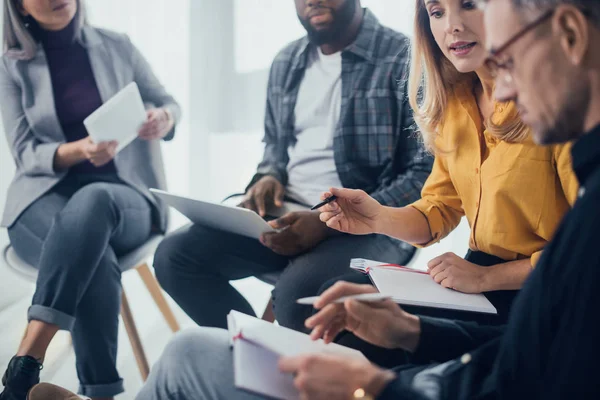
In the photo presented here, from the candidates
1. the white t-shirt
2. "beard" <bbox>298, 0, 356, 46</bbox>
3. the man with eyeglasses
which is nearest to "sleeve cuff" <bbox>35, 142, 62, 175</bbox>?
the white t-shirt

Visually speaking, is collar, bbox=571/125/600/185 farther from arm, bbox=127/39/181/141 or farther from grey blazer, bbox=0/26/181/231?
arm, bbox=127/39/181/141

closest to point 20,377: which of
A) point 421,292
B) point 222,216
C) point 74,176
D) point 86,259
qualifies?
point 86,259

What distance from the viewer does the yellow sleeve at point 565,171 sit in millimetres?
997

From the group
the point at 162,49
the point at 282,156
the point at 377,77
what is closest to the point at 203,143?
the point at 162,49

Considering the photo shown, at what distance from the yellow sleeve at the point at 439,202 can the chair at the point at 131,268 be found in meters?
0.81

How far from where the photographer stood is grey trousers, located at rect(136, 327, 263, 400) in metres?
0.82

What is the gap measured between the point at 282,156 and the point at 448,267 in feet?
2.64

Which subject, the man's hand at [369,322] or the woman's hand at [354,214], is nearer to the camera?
the man's hand at [369,322]

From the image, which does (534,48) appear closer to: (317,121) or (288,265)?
(288,265)

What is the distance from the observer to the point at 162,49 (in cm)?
277

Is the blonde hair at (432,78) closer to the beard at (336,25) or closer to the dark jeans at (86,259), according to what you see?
the beard at (336,25)

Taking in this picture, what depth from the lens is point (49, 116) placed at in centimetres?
182

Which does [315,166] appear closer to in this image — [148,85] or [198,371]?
[148,85]

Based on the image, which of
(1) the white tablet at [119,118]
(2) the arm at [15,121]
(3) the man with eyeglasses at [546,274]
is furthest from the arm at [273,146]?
(3) the man with eyeglasses at [546,274]
